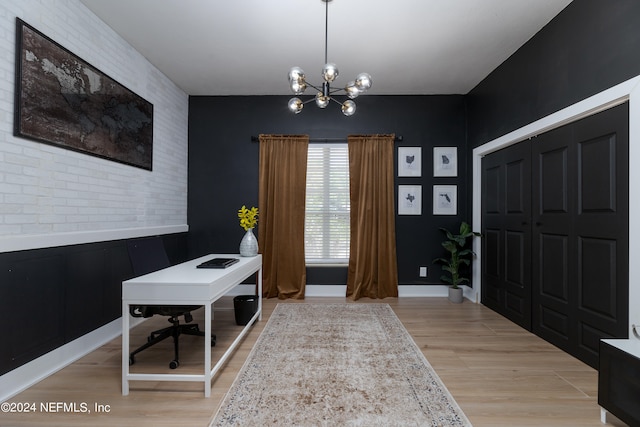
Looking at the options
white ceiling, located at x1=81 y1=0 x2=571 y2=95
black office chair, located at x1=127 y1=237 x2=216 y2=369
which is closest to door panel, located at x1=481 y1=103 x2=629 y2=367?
white ceiling, located at x1=81 y1=0 x2=571 y2=95

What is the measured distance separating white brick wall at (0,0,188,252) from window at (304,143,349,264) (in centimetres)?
182

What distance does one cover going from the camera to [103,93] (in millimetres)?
2713

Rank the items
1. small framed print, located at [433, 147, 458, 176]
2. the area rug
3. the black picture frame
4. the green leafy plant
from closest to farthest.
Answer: the area rug
the black picture frame
the green leafy plant
small framed print, located at [433, 147, 458, 176]

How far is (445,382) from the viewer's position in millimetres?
2100

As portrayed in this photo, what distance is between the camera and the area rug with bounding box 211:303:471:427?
67.9 inches

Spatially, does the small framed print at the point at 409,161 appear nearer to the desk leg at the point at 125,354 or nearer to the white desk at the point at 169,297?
the white desk at the point at 169,297

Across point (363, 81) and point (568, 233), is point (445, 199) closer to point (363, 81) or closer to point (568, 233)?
point (568, 233)

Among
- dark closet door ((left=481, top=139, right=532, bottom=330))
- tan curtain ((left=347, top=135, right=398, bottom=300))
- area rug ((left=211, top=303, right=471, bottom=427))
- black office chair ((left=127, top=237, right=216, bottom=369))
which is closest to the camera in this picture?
area rug ((left=211, top=303, right=471, bottom=427))

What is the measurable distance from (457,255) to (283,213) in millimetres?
2375

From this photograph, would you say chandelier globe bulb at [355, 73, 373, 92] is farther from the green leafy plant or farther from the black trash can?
the green leafy plant

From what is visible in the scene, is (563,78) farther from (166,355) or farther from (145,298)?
(166,355)

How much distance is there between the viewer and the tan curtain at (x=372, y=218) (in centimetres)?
423

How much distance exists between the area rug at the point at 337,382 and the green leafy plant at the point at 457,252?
1413mm

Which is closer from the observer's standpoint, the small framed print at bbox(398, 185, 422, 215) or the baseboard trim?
the baseboard trim
